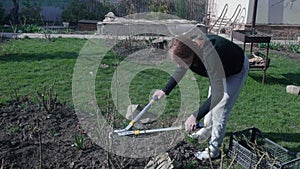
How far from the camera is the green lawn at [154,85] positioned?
429 centimetres

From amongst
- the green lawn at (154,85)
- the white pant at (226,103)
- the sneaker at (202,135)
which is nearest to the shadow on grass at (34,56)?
the green lawn at (154,85)

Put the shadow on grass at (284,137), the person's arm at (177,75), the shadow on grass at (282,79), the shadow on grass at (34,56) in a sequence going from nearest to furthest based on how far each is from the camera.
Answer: the person's arm at (177,75), the shadow on grass at (284,137), the shadow on grass at (282,79), the shadow on grass at (34,56)

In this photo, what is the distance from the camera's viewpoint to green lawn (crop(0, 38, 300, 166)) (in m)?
4.29

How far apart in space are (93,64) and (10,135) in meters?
3.37

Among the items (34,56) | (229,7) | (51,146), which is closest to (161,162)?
(51,146)

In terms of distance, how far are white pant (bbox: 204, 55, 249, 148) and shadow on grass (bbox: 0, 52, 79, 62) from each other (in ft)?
15.7

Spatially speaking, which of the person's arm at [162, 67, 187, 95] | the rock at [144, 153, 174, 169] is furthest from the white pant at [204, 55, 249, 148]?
the rock at [144, 153, 174, 169]

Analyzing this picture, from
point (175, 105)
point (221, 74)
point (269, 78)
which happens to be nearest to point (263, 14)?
point (269, 78)

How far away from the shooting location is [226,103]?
3.13m

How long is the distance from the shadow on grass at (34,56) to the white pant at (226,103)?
4789 mm

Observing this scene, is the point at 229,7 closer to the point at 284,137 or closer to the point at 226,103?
the point at 284,137

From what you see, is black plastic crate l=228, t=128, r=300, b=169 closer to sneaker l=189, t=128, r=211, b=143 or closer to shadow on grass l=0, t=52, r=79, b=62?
sneaker l=189, t=128, r=211, b=143

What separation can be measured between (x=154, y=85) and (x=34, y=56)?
124 inches

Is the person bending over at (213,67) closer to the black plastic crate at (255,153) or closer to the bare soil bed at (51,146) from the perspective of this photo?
the black plastic crate at (255,153)
